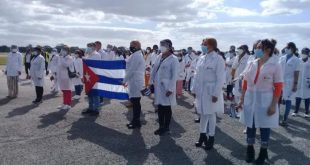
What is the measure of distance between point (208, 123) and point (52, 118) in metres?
4.76

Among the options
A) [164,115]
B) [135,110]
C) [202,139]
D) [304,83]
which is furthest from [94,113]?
[304,83]

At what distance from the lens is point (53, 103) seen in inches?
520

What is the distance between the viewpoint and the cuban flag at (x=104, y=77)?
10812 millimetres

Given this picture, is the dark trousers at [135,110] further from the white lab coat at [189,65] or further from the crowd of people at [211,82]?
the white lab coat at [189,65]

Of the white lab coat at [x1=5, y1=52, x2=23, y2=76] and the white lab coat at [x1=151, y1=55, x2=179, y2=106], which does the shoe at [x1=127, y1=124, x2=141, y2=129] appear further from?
the white lab coat at [x1=5, y1=52, x2=23, y2=76]

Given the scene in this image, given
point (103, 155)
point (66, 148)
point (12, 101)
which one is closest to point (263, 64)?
point (103, 155)

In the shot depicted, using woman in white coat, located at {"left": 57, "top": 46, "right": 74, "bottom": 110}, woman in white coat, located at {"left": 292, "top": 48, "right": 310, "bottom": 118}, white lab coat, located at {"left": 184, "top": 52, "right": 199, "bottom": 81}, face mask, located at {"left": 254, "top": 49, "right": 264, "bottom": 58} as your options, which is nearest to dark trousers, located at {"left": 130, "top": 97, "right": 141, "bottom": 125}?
woman in white coat, located at {"left": 57, "top": 46, "right": 74, "bottom": 110}

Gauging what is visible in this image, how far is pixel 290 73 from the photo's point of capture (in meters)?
10.8

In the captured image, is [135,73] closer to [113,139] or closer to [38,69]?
[113,139]

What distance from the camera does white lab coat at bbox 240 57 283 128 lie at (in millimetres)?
6270

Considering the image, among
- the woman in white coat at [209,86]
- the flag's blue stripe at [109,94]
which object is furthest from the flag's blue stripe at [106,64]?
the woman in white coat at [209,86]

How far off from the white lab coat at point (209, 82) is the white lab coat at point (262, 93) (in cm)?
71

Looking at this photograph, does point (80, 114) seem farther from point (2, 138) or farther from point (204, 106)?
point (204, 106)

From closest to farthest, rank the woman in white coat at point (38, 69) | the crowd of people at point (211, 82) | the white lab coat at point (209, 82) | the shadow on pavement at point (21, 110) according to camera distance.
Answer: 1. the crowd of people at point (211, 82)
2. the white lab coat at point (209, 82)
3. the shadow on pavement at point (21, 110)
4. the woman in white coat at point (38, 69)
